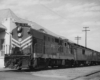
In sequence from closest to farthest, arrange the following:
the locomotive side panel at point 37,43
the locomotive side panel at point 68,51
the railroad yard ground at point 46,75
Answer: the railroad yard ground at point 46,75
the locomotive side panel at point 37,43
the locomotive side panel at point 68,51

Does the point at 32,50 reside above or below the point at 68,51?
above

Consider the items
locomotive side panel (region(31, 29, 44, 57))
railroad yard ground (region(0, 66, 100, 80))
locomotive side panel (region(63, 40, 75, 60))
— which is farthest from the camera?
locomotive side panel (region(63, 40, 75, 60))

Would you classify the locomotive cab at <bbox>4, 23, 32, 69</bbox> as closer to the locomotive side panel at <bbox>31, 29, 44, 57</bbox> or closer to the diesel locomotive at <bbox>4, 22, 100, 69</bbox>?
the diesel locomotive at <bbox>4, 22, 100, 69</bbox>

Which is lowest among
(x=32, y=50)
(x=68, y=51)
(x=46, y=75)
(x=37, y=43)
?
(x=46, y=75)

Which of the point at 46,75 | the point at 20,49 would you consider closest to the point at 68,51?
the point at 20,49

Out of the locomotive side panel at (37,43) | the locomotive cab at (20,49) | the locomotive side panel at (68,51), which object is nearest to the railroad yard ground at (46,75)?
the locomotive cab at (20,49)

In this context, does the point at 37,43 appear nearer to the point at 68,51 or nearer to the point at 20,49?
the point at 20,49

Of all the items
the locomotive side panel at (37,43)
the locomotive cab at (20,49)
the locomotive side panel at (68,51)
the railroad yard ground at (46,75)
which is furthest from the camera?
the locomotive side panel at (68,51)

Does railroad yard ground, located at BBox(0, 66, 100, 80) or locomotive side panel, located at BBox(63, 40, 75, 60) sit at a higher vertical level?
locomotive side panel, located at BBox(63, 40, 75, 60)

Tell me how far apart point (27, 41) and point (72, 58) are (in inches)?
356

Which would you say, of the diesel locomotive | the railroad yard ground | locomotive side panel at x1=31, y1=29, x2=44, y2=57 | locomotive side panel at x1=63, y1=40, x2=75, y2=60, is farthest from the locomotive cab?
locomotive side panel at x1=63, y1=40, x2=75, y2=60

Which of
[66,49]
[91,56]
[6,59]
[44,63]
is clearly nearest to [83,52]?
[91,56]

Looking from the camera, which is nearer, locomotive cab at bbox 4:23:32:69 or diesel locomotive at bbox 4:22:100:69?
locomotive cab at bbox 4:23:32:69

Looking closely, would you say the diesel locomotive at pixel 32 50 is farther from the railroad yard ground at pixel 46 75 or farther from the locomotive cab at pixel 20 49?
the railroad yard ground at pixel 46 75
